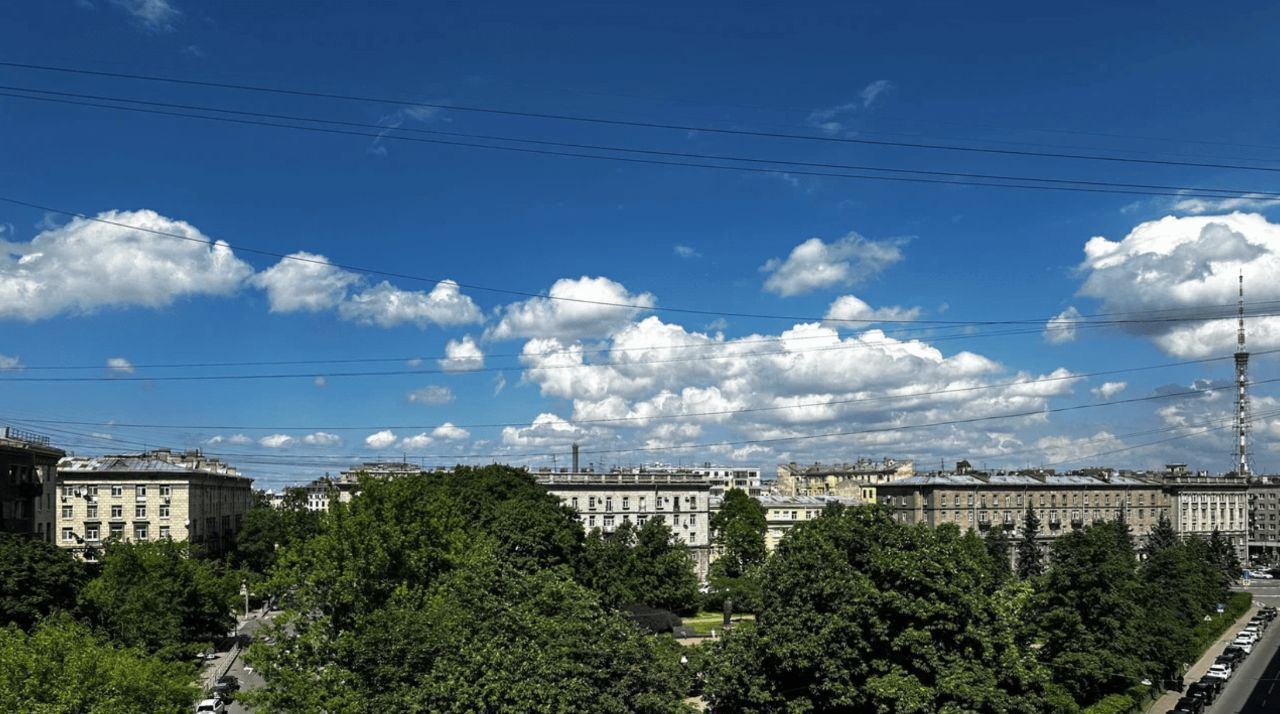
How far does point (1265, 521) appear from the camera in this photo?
649 feet

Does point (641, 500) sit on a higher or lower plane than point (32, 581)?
lower

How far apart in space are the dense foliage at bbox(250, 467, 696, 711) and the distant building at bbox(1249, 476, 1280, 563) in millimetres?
195987

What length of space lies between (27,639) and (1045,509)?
14082 cm

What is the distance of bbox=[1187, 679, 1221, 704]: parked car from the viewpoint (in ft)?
190

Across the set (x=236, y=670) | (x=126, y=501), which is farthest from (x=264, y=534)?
(x=236, y=670)

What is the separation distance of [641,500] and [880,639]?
3745 inches

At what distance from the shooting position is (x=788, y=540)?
34312mm

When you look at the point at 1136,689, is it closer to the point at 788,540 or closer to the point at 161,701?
the point at 788,540

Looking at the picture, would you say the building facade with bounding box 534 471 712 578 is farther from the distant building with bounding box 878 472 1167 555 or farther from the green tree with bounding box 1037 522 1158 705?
the green tree with bounding box 1037 522 1158 705

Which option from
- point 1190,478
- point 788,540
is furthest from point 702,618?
point 1190,478

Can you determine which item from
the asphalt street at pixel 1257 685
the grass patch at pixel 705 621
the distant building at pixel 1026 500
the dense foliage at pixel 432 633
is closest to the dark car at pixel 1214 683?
the asphalt street at pixel 1257 685

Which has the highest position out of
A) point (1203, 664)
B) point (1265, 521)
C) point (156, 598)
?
point (156, 598)

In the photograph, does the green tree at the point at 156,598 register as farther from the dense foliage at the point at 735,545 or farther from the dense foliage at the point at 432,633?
the dense foliage at the point at 735,545

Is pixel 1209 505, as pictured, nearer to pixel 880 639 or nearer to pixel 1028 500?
pixel 1028 500
